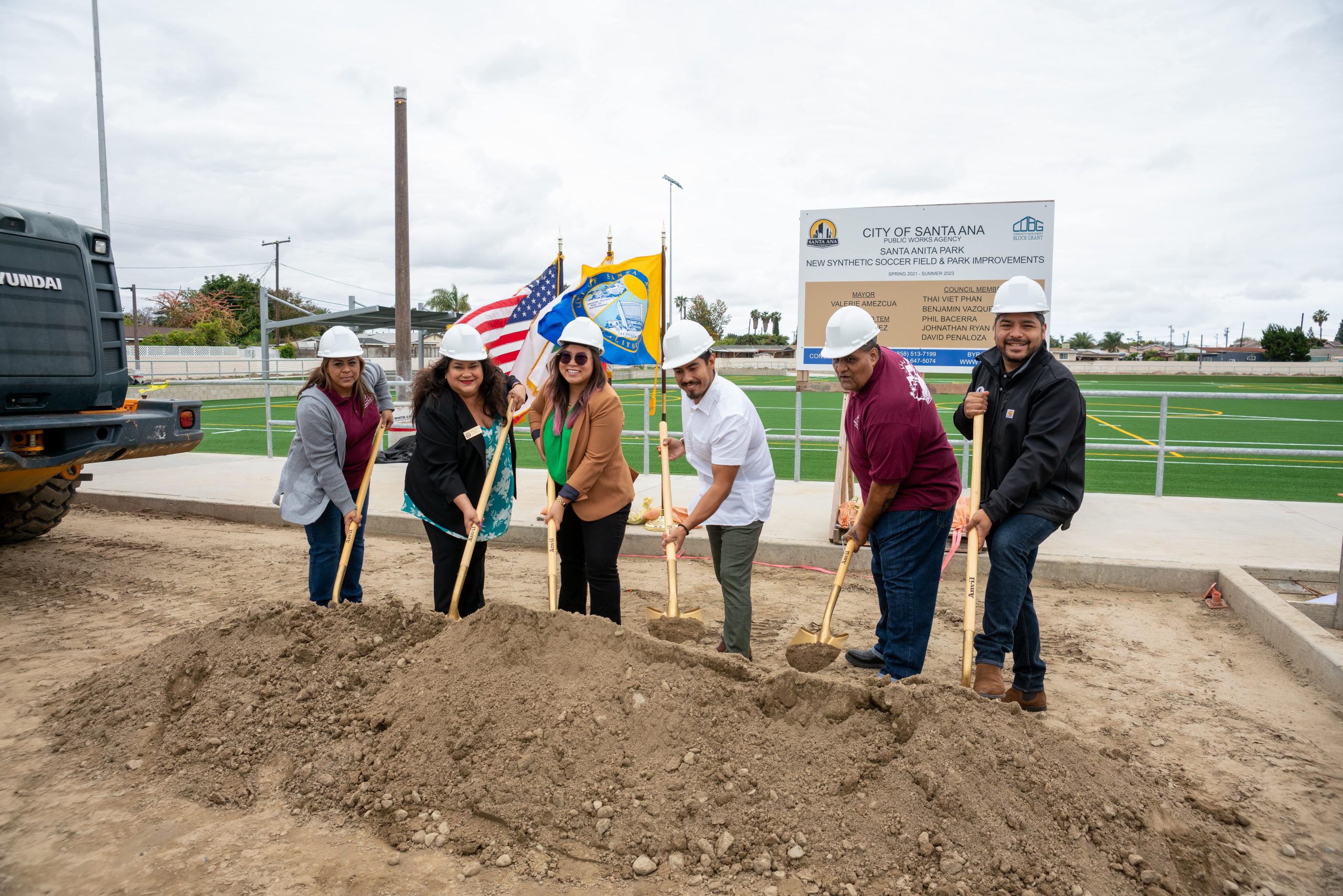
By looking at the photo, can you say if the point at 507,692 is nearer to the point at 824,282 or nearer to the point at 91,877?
the point at 91,877

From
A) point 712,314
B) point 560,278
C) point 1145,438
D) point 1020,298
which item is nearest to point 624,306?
point 560,278

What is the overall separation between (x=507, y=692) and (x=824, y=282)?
4.41m

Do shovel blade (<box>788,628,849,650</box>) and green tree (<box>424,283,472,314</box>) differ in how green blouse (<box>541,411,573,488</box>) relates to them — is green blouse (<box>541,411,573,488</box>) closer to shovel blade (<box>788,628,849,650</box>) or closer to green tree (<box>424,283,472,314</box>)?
shovel blade (<box>788,628,849,650</box>)

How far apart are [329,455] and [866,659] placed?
3013 mm

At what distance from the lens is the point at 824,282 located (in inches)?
266

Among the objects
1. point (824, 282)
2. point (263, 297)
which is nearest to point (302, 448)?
point (824, 282)

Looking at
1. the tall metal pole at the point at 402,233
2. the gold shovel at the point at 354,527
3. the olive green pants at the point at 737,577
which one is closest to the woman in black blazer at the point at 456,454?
the gold shovel at the point at 354,527

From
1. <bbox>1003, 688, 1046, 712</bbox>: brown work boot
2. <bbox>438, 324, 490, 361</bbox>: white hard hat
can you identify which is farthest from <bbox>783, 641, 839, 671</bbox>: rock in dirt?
<bbox>438, 324, 490, 361</bbox>: white hard hat

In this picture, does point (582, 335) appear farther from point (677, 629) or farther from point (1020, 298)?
point (1020, 298)

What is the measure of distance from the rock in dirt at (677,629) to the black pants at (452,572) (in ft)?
3.26

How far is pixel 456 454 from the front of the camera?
4504 mm

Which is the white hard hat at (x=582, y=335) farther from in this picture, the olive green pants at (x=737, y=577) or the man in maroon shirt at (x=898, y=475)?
the man in maroon shirt at (x=898, y=475)

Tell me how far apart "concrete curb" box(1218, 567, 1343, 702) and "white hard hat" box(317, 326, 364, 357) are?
16.6 feet

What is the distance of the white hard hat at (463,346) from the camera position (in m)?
4.43
